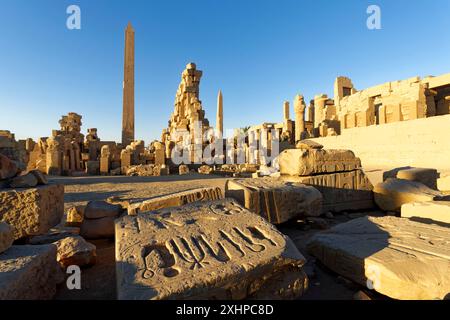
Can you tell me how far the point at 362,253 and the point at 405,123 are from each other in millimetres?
11268

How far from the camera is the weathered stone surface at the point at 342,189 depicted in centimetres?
433

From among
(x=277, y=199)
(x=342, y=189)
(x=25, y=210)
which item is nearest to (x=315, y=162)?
(x=342, y=189)

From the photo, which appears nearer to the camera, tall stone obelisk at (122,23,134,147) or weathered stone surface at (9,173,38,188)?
weathered stone surface at (9,173,38,188)

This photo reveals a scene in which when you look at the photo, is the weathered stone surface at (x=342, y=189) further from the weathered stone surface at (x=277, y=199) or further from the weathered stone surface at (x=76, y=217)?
the weathered stone surface at (x=76, y=217)

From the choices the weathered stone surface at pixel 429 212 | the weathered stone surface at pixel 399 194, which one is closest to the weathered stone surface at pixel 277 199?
the weathered stone surface at pixel 429 212

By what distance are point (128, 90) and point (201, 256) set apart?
65.5 feet

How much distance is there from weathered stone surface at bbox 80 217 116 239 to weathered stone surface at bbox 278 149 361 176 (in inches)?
114

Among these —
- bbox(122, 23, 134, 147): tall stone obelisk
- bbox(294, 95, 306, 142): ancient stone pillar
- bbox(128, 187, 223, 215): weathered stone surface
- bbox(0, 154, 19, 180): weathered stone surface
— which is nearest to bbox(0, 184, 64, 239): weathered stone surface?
bbox(0, 154, 19, 180): weathered stone surface

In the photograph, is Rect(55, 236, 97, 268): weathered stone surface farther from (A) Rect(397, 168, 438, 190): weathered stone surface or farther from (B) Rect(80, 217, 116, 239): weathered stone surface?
(A) Rect(397, 168, 438, 190): weathered stone surface

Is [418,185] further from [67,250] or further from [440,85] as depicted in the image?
[440,85]

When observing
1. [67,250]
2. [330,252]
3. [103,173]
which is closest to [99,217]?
[67,250]

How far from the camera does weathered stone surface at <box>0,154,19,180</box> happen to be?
2480 mm

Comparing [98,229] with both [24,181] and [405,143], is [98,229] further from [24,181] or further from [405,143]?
[405,143]

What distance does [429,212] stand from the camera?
3230 millimetres
